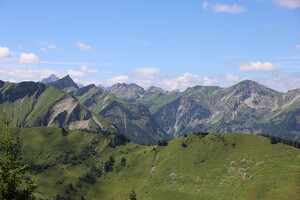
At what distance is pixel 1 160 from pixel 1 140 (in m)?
2.26

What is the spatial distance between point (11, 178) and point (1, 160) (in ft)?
7.93

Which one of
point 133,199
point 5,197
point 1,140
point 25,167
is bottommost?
point 133,199

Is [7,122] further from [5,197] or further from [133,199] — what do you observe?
[133,199]

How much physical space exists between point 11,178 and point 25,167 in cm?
174

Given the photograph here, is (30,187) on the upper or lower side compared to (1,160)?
lower

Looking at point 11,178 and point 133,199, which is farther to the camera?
point 133,199

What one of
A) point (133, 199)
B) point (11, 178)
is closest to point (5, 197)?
point (11, 178)

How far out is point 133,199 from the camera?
101 meters

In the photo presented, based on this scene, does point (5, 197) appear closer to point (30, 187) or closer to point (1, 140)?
point (30, 187)

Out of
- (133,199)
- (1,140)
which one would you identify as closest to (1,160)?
(1,140)

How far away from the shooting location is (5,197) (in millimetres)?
37375

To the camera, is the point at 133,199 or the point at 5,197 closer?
the point at 5,197

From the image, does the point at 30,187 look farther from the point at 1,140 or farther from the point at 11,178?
the point at 1,140

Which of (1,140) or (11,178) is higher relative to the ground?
(1,140)
